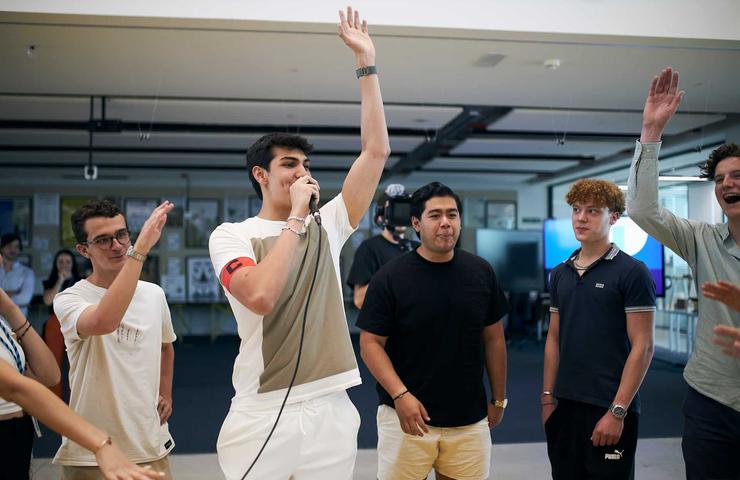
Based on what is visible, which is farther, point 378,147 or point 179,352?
point 179,352

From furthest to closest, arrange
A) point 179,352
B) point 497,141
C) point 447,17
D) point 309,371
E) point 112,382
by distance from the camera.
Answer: point 179,352 < point 497,141 < point 447,17 < point 112,382 < point 309,371

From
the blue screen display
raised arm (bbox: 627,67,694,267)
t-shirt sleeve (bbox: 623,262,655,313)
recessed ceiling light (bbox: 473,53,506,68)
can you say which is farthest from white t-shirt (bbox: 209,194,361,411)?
the blue screen display

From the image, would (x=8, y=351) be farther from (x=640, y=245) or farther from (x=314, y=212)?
(x=640, y=245)

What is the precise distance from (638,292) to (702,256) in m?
0.33

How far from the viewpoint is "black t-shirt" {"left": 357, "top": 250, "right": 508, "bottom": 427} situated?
7.63 ft

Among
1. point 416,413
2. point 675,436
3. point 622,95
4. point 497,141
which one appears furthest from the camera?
point 497,141

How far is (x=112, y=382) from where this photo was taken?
80.2 inches

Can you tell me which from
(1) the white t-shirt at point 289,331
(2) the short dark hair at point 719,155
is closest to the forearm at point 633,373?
(2) the short dark hair at point 719,155

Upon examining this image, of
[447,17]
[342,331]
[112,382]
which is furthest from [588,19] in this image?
[112,382]

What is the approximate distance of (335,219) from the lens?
1.88 m

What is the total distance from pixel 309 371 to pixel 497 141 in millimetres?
6555

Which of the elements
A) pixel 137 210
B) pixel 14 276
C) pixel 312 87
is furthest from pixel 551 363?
pixel 137 210

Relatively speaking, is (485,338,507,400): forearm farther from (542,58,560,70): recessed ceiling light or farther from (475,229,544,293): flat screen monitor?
(475,229,544,293): flat screen monitor

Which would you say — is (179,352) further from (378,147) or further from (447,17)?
(378,147)
